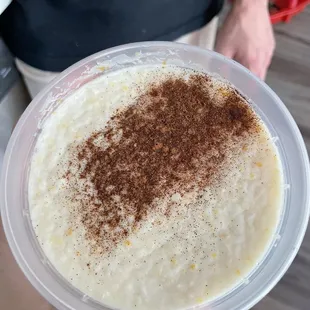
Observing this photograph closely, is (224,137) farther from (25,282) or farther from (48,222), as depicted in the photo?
(25,282)

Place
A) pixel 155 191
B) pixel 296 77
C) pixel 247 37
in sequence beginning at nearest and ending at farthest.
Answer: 1. pixel 155 191
2. pixel 247 37
3. pixel 296 77

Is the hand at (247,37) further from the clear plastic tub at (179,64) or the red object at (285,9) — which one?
the red object at (285,9)

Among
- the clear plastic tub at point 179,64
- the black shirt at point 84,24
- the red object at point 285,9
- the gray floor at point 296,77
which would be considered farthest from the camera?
the red object at point 285,9

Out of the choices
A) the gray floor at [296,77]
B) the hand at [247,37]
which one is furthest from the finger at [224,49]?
the gray floor at [296,77]

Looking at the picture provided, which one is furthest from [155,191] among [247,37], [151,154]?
[247,37]

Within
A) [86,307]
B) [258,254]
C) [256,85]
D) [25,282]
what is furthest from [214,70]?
[25,282]

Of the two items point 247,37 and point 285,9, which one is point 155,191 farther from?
point 285,9

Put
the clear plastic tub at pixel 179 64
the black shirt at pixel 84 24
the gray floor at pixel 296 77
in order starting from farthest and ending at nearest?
the gray floor at pixel 296 77 → the black shirt at pixel 84 24 → the clear plastic tub at pixel 179 64
